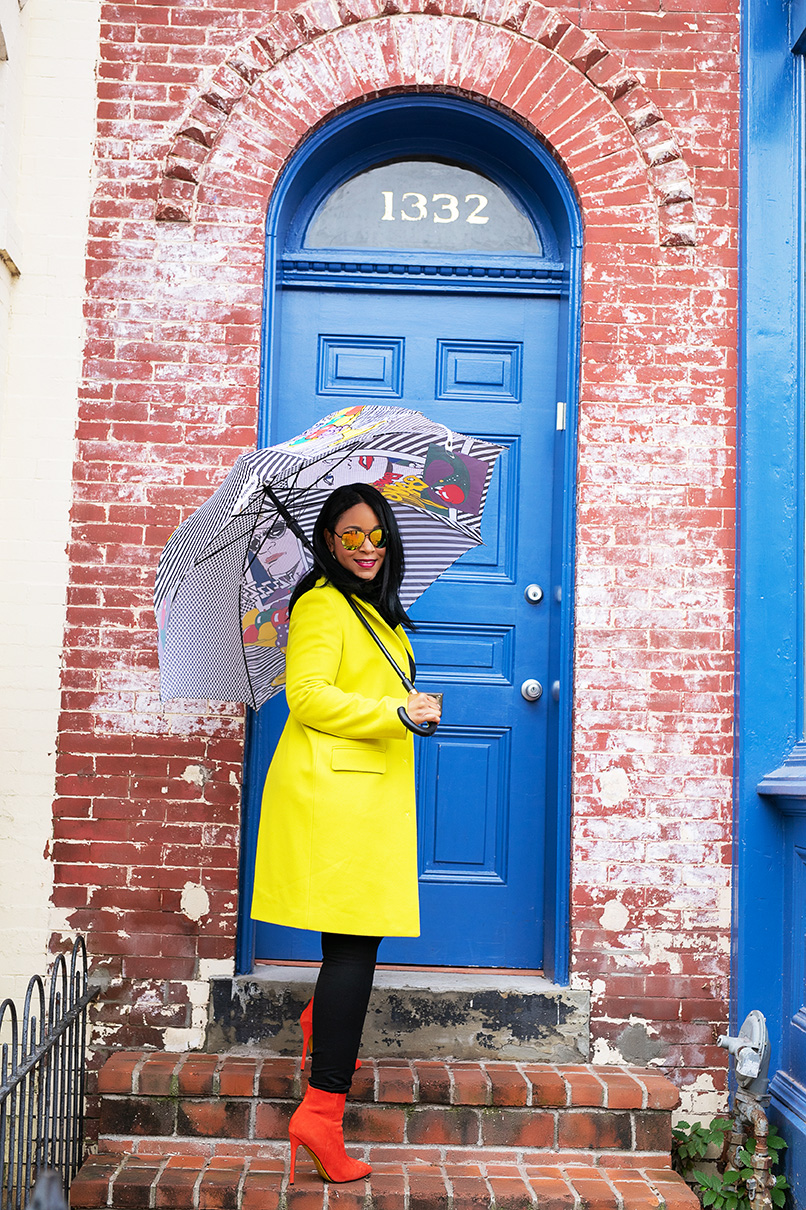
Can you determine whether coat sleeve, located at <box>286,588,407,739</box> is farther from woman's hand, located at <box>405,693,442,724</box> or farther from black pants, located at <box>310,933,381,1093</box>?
black pants, located at <box>310,933,381,1093</box>

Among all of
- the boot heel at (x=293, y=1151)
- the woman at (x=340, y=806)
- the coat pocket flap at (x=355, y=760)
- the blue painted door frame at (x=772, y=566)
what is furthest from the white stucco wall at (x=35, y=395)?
the blue painted door frame at (x=772, y=566)

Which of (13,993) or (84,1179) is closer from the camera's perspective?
(84,1179)

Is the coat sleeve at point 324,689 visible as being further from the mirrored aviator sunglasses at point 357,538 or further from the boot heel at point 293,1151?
the boot heel at point 293,1151

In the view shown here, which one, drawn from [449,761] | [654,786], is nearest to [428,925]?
[449,761]

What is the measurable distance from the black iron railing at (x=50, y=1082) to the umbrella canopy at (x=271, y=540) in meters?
1.06

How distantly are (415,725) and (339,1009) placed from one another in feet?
2.88

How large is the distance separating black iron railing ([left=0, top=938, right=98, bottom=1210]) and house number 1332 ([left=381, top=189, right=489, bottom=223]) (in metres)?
3.26

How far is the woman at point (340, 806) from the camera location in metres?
3.05

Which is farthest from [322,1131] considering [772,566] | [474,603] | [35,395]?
[35,395]

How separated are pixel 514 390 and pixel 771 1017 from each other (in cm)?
267

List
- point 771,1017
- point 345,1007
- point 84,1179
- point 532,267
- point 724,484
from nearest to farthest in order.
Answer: point 345,1007
point 84,1179
point 771,1017
point 724,484
point 532,267

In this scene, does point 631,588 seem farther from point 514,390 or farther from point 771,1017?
point 771,1017

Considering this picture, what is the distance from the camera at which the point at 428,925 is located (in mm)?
4234

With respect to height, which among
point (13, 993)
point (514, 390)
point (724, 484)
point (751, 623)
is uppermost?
point (514, 390)
